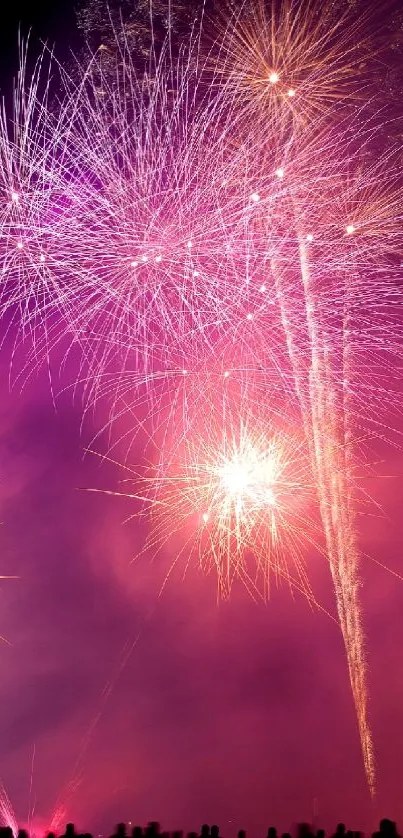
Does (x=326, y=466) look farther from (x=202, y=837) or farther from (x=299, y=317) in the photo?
(x=202, y=837)

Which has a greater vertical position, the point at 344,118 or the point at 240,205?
the point at 344,118

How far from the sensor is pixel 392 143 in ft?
37.7

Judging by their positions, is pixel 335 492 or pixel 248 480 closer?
pixel 248 480

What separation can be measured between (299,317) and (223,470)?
2.25 metres

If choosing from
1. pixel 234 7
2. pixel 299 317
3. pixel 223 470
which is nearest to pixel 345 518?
pixel 223 470

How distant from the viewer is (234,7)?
1034cm

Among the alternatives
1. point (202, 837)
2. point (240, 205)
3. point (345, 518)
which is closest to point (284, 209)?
point (240, 205)

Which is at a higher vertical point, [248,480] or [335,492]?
[248,480]

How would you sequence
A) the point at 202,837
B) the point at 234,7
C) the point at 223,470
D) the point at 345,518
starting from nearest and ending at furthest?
the point at 202,837, the point at 234,7, the point at 223,470, the point at 345,518

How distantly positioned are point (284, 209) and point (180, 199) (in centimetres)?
160

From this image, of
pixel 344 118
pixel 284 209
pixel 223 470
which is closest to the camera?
pixel 344 118

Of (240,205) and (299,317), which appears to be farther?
(299,317)

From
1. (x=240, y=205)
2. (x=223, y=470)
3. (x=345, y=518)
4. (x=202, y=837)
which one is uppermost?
(x=240, y=205)

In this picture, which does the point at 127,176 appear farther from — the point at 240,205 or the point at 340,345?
the point at 340,345
